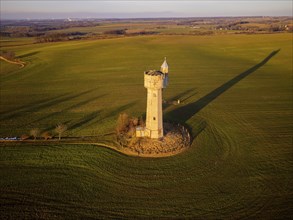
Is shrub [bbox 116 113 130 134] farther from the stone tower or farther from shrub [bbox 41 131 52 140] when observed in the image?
shrub [bbox 41 131 52 140]

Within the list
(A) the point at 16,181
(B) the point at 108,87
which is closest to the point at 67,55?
(B) the point at 108,87

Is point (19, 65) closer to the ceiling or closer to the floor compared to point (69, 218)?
closer to the ceiling

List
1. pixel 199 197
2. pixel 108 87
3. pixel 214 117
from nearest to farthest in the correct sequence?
pixel 199 197 → pixel 214 117 → pixel 108 87

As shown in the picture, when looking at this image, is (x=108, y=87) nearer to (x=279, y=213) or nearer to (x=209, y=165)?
(x=209, y=165)

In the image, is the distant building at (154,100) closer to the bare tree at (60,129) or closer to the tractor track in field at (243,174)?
the tractor track in field at (243,174)

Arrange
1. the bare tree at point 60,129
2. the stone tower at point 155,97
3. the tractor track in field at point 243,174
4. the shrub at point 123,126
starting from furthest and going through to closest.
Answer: the shrub at point 123,126 → the bare tree at point 60,129 → the stone tower at point 155,97 → the tractor track in field at point 243,174

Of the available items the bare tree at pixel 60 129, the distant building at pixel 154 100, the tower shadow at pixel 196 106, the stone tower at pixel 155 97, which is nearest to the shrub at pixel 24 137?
the bare tree at pixel 60 129
